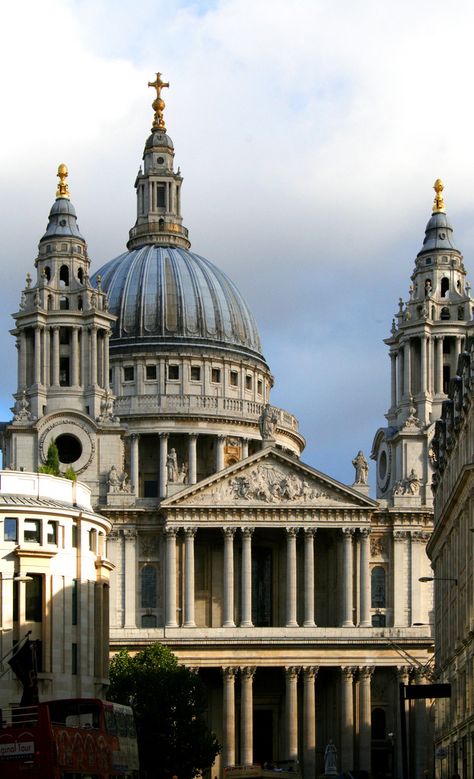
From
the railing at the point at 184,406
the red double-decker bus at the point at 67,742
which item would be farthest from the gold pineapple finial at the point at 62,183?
the red double-decker bus at the point at 67,742

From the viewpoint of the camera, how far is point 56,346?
169 metres

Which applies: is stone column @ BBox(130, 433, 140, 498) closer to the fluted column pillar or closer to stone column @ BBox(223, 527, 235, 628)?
stone column @ BBox(223, 527, 235, 628)

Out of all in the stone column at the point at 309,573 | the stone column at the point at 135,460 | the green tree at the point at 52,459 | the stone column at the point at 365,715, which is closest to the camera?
the stone column at the point at 365,715

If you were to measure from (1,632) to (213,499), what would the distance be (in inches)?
2453

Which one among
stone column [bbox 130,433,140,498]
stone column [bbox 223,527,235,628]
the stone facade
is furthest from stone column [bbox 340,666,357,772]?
the stone facade

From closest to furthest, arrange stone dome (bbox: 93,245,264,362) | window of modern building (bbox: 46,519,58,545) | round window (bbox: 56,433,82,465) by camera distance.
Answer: window of modern building (bbox: 46,519,58,545), round window (bbox: 56,433,82,465), stone dome (bbox: 93,245,264,362)

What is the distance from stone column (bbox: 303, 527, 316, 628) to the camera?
162 metres

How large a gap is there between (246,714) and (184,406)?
37296 mm

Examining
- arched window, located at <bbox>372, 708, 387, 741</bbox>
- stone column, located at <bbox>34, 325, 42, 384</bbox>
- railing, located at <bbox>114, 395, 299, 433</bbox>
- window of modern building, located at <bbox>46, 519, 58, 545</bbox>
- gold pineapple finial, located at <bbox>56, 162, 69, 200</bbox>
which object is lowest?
arched window, located at <bbox>372, 708, 387, 741</bbox>

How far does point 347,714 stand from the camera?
158 metres

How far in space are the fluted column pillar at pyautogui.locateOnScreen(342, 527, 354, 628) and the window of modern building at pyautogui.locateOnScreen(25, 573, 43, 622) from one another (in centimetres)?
6033

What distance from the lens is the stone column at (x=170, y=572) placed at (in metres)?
161

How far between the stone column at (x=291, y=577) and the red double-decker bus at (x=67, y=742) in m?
78.1

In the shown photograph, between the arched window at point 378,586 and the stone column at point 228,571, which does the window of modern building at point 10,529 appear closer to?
the stone column at point 228,571
